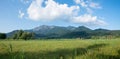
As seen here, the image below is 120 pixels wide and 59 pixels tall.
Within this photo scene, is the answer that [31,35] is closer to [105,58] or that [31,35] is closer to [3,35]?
[3,35]

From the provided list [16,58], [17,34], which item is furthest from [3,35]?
[16,58]

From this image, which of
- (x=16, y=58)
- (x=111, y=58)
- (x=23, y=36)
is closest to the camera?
(x=16, y=58)

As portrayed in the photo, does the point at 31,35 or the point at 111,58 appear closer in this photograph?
the point at 111,58

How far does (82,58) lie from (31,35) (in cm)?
11526

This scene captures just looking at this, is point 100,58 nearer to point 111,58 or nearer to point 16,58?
point 111,58

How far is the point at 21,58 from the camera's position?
8016mm

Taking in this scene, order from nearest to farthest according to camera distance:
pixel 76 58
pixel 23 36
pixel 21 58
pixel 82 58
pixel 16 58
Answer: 1. pixel 21 58
2. pixel 16 58
3. pixel 76 58
4. pixel 82 58
5. pixel 23 36

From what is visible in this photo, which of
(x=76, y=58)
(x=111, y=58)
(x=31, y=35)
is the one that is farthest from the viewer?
(x=31, y=35)

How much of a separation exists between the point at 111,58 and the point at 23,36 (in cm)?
10642

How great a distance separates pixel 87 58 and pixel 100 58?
807 mm

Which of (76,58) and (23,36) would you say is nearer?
(76,58)

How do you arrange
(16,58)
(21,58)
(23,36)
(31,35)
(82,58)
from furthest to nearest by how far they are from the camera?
(31,35), (23,36), (82,58), (16,58), (21,58)

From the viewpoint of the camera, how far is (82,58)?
1609 cm

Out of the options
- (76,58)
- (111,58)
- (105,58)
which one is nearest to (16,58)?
(76,58)
